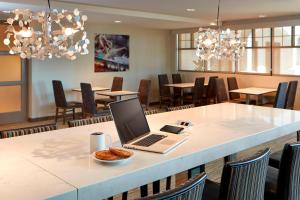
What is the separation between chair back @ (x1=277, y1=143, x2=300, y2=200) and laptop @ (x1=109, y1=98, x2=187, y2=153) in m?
0.67

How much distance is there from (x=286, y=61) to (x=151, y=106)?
3.79 m

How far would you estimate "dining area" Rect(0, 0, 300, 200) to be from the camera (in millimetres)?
1749

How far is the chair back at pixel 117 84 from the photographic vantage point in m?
8.20

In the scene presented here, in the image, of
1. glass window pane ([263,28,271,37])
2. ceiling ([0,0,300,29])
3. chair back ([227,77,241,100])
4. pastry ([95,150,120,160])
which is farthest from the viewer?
glass window pane ([263,28,271,37])

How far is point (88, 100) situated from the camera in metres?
6.55

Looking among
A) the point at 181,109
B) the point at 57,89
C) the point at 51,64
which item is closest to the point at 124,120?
the point at 181,109

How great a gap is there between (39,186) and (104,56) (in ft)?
24.0

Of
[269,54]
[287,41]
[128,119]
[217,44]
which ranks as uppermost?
[287,41]

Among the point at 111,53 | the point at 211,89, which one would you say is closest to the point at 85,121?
the point at 111,53

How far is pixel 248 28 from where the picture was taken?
8.40m

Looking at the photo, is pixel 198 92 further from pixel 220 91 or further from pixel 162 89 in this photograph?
pixel 162 89

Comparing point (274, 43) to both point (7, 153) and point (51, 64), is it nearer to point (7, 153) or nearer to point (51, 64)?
point (51, 64)

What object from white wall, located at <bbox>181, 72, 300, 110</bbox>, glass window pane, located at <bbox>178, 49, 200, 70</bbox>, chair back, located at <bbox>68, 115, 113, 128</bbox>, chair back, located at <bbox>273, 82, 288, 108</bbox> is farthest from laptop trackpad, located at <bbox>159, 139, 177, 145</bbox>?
glass window pane, located at <bbox>178, 49, 200, 70</bbox>

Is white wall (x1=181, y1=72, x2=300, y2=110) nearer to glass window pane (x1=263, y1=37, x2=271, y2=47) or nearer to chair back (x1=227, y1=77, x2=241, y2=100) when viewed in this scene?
chair back (x1=227, y1=77, x2=241, y2=100)
